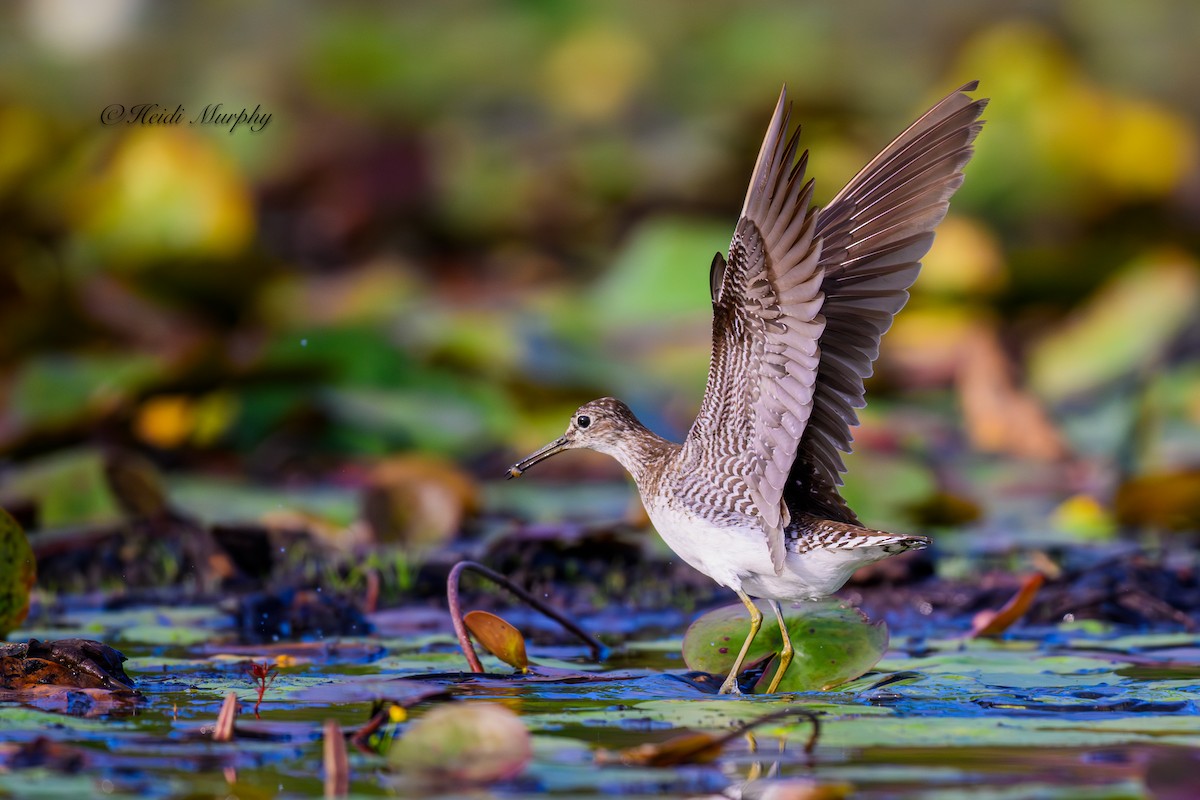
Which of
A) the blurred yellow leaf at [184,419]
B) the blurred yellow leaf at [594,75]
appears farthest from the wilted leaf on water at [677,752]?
the blurred yellow leaf at [594,75]

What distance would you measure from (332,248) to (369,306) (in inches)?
73.2

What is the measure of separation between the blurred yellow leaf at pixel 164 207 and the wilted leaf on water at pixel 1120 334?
488 centimetres

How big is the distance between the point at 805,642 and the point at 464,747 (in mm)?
1645

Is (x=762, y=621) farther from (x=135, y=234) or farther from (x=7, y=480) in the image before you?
(x=135, y=234)

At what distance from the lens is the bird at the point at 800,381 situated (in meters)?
4.69

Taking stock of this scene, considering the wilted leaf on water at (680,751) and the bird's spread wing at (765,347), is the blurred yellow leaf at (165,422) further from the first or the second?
the wilted leaf on water at (680,751)

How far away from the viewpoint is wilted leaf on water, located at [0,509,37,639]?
4.96 m

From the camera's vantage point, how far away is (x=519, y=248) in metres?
13.5

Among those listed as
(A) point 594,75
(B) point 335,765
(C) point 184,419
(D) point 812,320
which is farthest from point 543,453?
(A) point 594,75

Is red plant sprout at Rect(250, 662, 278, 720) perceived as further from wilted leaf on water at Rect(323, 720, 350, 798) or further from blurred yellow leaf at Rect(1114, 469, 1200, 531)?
blurred yellow leaf at Rect(1114, 469, 1200, 531)

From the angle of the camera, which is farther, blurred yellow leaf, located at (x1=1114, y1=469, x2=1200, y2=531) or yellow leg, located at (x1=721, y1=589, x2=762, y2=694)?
blurred yellow leaf, located at (x1=1114, y1=469, x2=1200, y2=531)

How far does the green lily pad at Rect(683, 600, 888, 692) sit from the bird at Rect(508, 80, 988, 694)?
70 millimetres
